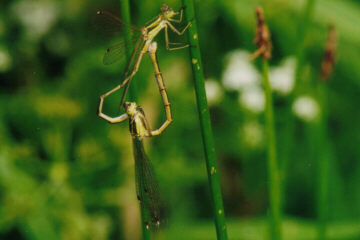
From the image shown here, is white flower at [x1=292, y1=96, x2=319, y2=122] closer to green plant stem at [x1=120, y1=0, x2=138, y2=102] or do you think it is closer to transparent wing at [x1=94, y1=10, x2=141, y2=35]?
transparent wing at [x1=94, y1=10, x2=141, y2=35]

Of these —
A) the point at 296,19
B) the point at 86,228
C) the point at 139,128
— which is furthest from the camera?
the point at 296,19

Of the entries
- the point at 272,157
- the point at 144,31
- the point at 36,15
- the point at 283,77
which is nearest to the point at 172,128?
the point at 283,77

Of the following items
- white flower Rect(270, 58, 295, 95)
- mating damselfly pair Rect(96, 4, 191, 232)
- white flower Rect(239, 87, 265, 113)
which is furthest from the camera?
white flower Rect(270, 58, 295, 95)

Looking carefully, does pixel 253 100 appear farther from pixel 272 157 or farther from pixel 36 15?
pixel 36 15

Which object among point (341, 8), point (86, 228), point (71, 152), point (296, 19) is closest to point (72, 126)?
point (71, 152)

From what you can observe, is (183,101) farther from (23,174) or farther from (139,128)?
(139,128)

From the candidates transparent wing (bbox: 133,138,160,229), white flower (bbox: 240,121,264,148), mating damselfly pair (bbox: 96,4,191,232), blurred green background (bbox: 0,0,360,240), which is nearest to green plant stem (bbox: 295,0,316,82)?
mating damselfly pair (bbox: 96,4,191,232)
